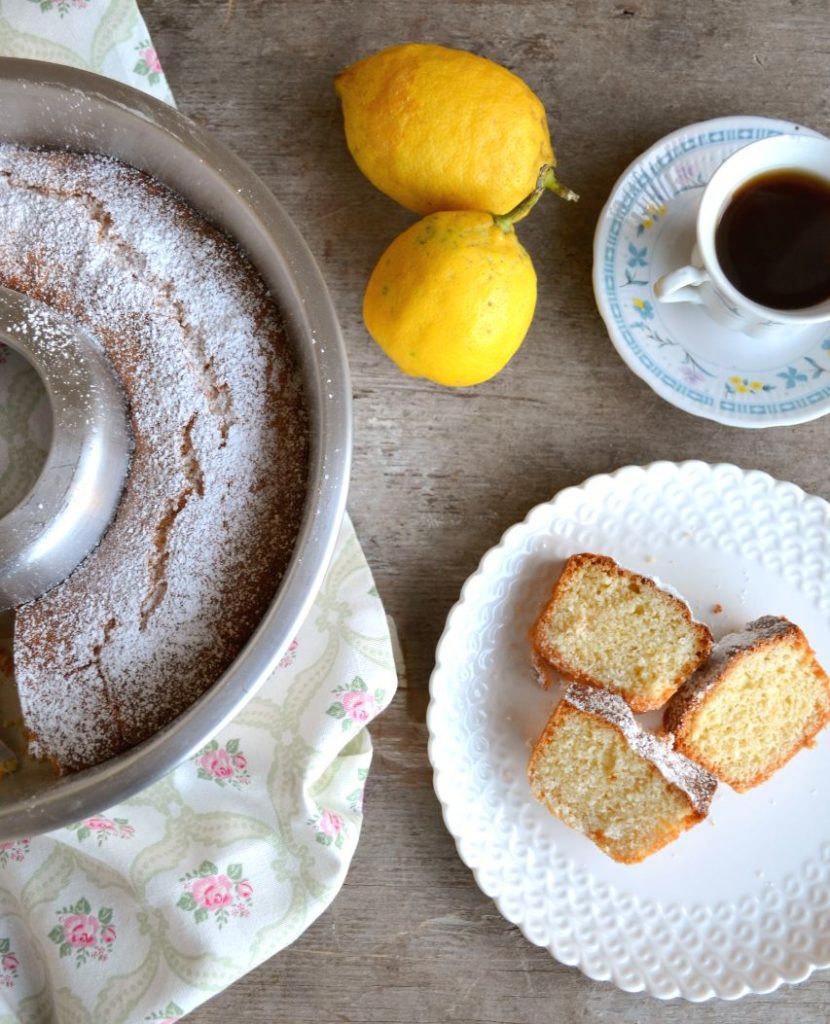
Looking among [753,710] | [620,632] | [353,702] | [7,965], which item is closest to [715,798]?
[753,710]

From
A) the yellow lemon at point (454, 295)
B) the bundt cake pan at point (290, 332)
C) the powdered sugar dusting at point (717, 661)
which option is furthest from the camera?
the powdered sugar dusting at point (717, 661)

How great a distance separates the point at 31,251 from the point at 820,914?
1.30m

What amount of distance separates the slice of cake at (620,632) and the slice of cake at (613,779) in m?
0.04

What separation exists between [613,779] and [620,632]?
19cm

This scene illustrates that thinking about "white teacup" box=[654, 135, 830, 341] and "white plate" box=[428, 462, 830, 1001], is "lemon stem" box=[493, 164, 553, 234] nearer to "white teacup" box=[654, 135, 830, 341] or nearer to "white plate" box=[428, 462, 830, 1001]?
"white teacup" box=[654, 135, 830, 341]

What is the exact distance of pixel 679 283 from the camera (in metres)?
1.17

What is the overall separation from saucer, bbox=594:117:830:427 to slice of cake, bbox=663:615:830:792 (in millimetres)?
298

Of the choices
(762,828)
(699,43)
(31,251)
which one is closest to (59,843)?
(31,251)

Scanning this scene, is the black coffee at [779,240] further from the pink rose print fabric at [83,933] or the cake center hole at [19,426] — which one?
the pink rose print fabric at [83,933]

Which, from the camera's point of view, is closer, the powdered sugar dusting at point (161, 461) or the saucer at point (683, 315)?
the powdered sugar dusting at point (161, 461)

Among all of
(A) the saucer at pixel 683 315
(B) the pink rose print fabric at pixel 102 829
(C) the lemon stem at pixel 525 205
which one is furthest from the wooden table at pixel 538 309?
(B) the pink rose print fabric at pixel 102 829

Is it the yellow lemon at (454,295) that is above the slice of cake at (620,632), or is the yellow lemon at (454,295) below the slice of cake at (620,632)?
above

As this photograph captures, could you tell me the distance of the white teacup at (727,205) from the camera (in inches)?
45.6

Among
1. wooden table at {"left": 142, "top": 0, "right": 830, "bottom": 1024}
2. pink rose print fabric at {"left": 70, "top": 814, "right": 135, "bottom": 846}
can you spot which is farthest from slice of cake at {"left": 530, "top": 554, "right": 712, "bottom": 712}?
pink rose print fabric at {"left": 70, "top": 814, "right": 135, "bottom": 846}
